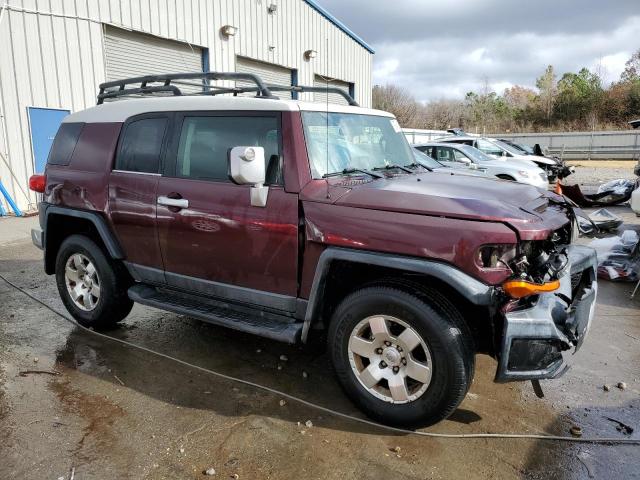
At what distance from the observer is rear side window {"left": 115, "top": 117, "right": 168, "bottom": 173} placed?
13.1 feet

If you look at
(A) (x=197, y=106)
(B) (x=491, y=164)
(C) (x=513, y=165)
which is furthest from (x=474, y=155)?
(A) (x=197, y=106)

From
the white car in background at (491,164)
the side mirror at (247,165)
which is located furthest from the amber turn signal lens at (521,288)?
the white car in background at (491,164)

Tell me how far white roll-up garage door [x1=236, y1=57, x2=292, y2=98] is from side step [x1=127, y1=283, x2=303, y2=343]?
12.5m

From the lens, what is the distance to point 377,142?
406 cm

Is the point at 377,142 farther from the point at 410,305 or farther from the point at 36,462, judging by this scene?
the point at 36,462

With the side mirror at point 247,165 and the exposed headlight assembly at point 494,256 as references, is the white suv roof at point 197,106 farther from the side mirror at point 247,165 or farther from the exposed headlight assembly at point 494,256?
the exposed headlight assembly at point 494,256

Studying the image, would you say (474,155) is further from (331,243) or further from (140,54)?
(331,243)

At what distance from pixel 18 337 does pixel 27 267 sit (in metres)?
2.85

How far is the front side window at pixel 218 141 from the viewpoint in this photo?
348 cm

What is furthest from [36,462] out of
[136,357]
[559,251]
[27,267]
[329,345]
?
[27,267]

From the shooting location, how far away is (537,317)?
2.80 meters

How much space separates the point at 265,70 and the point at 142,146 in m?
13.5

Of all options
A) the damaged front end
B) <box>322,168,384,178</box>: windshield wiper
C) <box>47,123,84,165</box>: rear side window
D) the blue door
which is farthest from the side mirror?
the blue door

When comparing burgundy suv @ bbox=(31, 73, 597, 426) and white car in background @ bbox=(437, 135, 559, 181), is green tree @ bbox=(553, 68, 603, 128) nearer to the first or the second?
white car in background @ bbox=(437, 135, 559, 181)
